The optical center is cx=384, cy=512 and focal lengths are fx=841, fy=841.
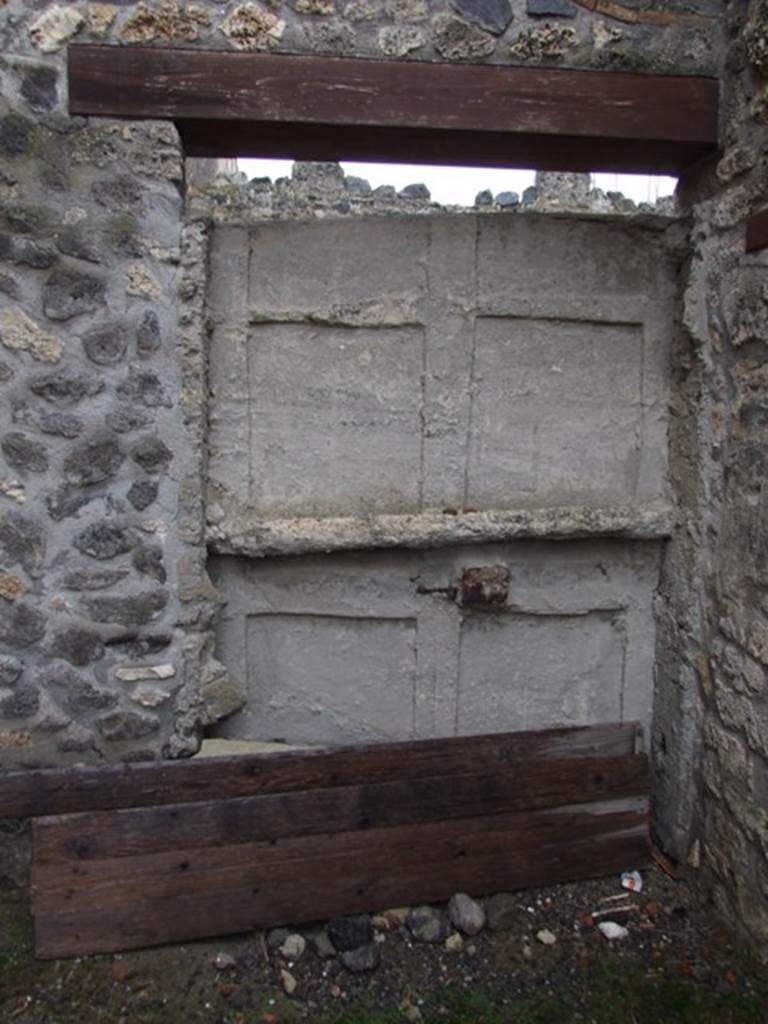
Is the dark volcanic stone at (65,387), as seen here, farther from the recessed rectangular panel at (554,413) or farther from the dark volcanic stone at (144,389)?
the recessed rectangular panel at (554,413)

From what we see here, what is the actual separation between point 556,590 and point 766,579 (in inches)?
28.2

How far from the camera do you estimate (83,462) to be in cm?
235

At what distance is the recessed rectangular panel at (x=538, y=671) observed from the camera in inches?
110

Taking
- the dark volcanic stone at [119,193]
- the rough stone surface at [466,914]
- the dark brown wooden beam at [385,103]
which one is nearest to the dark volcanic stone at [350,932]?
the rough stone surface at [466,914]

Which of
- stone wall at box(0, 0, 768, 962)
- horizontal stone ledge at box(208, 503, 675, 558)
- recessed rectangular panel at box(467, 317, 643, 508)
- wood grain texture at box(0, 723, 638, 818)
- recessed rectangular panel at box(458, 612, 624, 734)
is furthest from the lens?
recessed rectangular panel at box(458, 612, 624, 734)

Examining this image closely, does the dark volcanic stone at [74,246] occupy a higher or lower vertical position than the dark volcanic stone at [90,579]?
higher

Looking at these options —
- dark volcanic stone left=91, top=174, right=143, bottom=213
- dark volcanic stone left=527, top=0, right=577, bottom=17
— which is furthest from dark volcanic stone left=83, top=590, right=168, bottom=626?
dark volcanic stone left=527, top=0, right=577, bottom=17

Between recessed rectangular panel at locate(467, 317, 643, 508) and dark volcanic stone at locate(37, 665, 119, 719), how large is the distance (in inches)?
49.8

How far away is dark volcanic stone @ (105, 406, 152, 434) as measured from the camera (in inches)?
92.6

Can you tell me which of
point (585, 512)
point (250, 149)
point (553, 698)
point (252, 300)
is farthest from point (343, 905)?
point (250, 149)

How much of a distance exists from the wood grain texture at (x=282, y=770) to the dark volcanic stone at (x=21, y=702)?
167mm

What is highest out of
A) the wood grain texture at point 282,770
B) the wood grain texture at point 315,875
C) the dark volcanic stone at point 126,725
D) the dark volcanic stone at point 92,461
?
the dark volcanic stone at point 92,461

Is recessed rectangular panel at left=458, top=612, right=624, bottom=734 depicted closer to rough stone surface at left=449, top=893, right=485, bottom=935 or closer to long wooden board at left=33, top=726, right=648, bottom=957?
long wooden board at left=33, top=726, right=648, bottom=957

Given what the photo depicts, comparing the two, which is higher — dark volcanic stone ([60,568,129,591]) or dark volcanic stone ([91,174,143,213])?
dark volcanic stone ([91,174,143,213])
